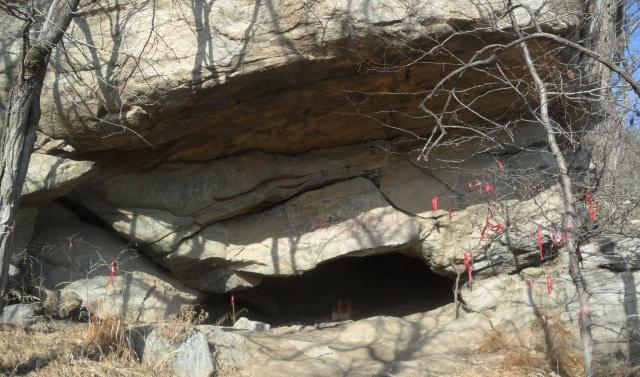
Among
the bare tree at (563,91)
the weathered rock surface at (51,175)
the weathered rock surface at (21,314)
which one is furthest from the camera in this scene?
the weathered rock surface at (51,175)

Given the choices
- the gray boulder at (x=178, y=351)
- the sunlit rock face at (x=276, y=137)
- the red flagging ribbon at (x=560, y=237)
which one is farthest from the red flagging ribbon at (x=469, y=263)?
the gray boulder at (x=178, y=351)

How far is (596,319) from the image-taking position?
5.77m

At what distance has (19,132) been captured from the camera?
4484 millimetres

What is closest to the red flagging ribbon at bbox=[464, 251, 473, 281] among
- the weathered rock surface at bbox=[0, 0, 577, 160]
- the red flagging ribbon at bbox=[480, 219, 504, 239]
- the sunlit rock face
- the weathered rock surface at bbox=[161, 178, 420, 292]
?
the sunlit rock face

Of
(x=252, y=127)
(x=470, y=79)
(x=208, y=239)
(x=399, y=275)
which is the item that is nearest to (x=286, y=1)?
(x=252, y=127)

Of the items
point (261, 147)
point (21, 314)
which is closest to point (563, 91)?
point (261, 147)

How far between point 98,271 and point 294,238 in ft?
7.49

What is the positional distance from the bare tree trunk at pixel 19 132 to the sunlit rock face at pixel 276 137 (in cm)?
88

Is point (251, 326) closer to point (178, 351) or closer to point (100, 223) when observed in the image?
point (178, 351)

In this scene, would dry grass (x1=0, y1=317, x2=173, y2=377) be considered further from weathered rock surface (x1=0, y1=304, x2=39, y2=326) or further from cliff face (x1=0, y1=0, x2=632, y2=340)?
cliff face (x1=0, y1=0, x2=632, y2=340)

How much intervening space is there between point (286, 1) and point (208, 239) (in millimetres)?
2943

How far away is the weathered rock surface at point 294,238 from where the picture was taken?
707cm

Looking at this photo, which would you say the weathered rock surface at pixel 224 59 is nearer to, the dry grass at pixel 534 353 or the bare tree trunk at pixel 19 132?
the bare tree trunk at pixel 19 132

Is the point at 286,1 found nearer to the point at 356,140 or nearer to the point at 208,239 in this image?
the point at 356,140
